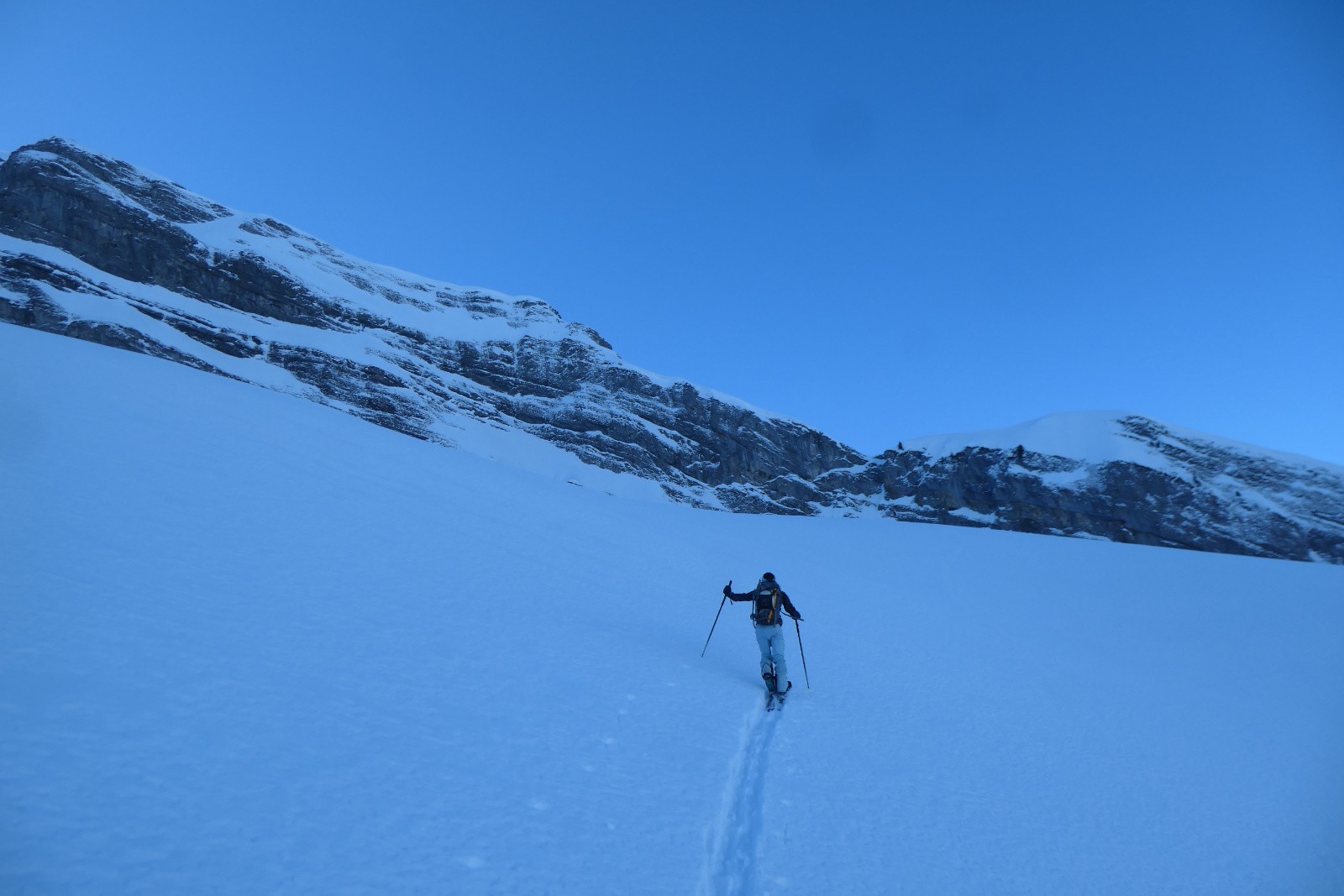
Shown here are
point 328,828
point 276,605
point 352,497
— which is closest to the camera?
point 328,828

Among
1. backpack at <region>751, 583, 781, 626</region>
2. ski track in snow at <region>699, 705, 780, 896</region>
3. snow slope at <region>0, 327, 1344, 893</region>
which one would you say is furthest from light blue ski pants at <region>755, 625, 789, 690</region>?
ski track in snow at <region>699, 705, 780, 896</region>

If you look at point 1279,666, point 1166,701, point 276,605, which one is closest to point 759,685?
point 276,605

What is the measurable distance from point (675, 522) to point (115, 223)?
296 ft

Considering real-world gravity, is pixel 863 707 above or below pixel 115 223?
below

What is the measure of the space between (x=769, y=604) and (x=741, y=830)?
12.9 feet

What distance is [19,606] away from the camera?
4770 millimetres

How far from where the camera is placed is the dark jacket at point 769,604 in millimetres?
8352

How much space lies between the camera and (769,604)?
8.52 m

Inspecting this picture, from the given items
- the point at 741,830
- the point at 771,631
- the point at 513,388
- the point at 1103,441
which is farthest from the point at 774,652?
Result: the point at 1103,441

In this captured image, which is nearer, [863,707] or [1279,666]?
[863,707]

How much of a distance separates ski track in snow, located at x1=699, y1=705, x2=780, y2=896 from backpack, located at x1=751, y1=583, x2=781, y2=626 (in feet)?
6.54

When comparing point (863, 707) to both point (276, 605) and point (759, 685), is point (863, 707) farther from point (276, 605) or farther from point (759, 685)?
point (276, 605)

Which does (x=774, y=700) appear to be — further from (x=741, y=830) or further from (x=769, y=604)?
(x=741, y=830)

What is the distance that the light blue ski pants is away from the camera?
26.2 feet
